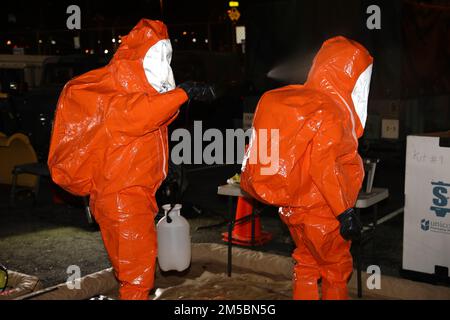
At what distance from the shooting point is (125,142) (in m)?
3.77

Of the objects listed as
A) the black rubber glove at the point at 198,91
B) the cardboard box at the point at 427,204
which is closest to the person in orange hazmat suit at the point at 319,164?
the black rubber glove at the point at 198,91

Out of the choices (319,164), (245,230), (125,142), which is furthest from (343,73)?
(245,230)

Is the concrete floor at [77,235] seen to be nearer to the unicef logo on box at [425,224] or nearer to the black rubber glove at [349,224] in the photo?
the unicef logo on box at [425,224]

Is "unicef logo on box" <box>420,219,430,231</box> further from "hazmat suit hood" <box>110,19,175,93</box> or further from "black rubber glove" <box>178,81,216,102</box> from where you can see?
"hazmat suit hood" <box>110,19,175,93</box>

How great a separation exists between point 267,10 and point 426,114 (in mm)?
3729

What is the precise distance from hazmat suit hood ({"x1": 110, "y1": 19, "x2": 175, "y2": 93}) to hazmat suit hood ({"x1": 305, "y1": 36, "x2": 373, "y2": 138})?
41.4 inches

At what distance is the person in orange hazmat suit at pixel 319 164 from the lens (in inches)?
135

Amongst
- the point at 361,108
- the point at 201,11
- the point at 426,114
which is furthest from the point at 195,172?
the point at 201,11

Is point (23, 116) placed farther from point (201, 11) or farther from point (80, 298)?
point (201, 11)

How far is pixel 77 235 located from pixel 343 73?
4225 millimetres

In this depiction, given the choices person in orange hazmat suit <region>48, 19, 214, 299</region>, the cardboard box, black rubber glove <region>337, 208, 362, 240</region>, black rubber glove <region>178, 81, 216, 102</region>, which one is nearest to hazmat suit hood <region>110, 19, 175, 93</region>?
person in orange hazmat suit <region>48, 19, 214, 299</region>

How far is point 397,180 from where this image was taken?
950 cm

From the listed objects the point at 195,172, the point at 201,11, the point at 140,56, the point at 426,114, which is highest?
the point at 201,11

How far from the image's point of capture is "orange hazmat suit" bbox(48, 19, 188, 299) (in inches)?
146
